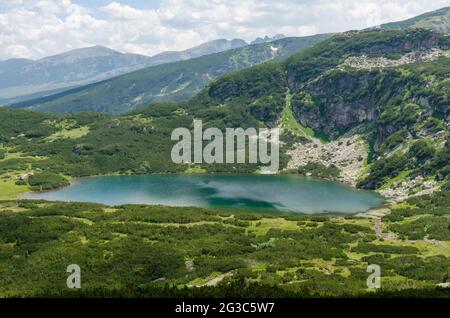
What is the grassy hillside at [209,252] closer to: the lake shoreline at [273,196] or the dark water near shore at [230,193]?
the lake shoreline at [273,196]

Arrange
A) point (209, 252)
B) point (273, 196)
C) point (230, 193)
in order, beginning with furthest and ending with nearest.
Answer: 1. point (230, 193)
2. point (273, 196)
3. point (209, 252)

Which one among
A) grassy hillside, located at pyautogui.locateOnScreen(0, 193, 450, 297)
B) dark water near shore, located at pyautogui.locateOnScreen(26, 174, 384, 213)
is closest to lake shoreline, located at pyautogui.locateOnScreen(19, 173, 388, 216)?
dark water near shore, located at pyautogui.locateOnScreen(26, 174, 384, 213)

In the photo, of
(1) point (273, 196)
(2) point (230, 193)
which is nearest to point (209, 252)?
(1) point (273, 196)

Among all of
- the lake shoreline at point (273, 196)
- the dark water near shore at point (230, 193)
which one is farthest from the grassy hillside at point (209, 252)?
the dark water near shore at point (230, 193)

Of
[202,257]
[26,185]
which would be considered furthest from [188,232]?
[26,185]

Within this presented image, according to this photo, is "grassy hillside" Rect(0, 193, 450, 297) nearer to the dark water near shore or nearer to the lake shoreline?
the lake shoreline

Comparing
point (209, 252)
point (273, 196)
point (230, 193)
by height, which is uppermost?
point (209, 252)

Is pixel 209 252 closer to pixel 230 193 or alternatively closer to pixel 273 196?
pixel 273 196
